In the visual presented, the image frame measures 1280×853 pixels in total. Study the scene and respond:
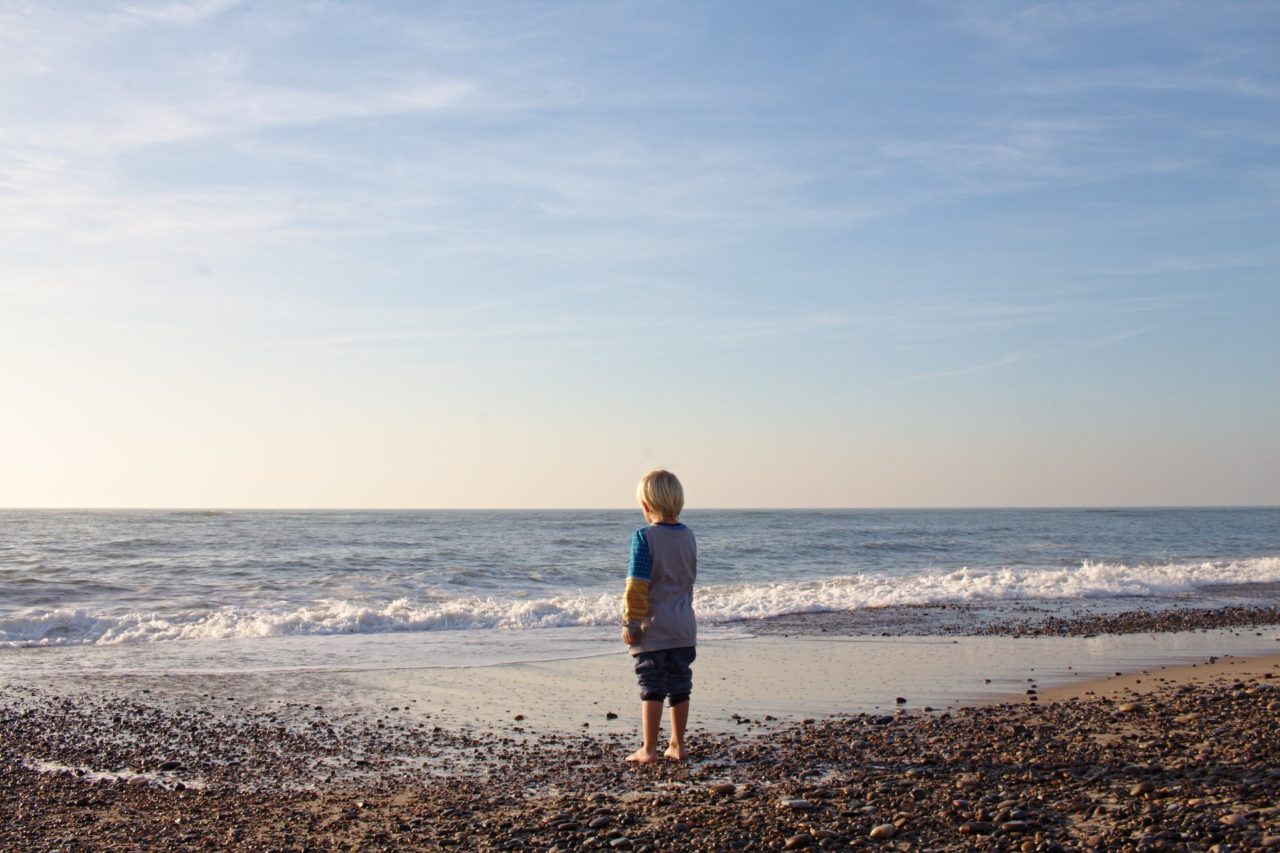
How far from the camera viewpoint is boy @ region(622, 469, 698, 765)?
6719mm

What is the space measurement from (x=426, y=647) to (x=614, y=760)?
7.90 meters

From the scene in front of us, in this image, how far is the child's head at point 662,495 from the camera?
268 inches

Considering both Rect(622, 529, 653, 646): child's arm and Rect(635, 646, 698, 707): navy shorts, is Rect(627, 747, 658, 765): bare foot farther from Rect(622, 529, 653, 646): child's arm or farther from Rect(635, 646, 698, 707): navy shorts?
Rect(622, 529, 653, 646): child's arm

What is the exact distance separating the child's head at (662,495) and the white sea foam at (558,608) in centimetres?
1101

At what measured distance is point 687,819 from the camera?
5328 millimetres

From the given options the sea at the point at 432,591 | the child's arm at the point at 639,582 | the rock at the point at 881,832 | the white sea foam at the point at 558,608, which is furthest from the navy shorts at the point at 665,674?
the white sea foam at the point at 558,608

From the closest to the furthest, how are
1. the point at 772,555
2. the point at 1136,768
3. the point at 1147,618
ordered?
the point at 1136,768 < the point at 1147,618 < the point at 772,555

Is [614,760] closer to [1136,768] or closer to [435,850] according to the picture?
[435,850]

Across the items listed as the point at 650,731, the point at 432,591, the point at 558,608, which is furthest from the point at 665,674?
the point at 432,591

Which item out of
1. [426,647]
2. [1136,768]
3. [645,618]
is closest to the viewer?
[1136,768]

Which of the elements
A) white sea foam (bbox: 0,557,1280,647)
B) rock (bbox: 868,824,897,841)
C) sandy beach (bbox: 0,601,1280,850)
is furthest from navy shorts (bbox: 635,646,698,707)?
white sea foam (bbox: 0,557,1280,647)

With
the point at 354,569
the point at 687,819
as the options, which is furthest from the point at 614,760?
the point at 354,569

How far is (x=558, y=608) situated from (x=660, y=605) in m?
12.7

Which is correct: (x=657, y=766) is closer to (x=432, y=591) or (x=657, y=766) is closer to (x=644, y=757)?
(x=644, y=757)
